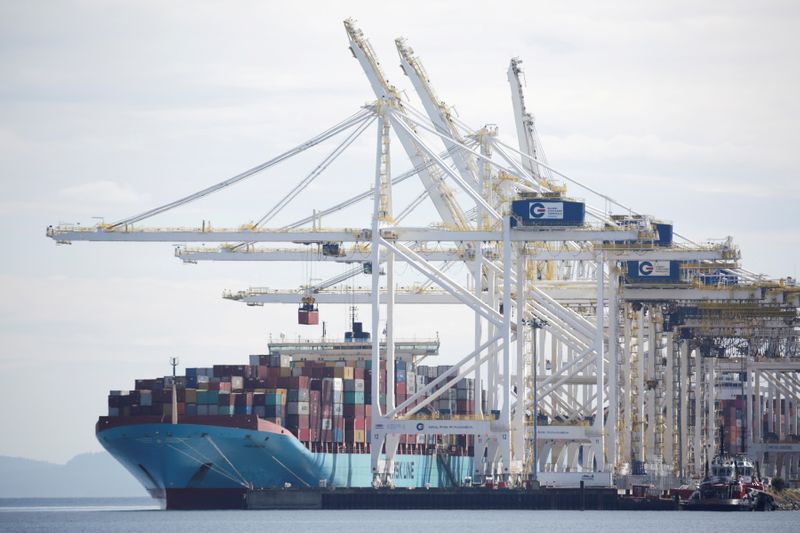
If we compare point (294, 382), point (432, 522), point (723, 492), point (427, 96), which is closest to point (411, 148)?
point (427, 96)

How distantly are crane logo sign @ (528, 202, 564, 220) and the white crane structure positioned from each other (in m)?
0.46

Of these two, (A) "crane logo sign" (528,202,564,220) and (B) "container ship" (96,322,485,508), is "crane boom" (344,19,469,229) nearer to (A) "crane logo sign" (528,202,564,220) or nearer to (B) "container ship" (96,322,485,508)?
(A) "crane logo sign" (528,202,564,220)

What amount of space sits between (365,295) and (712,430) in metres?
25.1

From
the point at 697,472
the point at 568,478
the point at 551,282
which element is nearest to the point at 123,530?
the point at 568,478

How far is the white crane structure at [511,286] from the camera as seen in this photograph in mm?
63125

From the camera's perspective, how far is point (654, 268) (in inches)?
2862

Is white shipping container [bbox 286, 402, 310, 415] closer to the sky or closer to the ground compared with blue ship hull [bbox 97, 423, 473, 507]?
closer to the sky

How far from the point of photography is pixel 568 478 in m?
67.1

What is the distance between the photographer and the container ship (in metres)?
65.4

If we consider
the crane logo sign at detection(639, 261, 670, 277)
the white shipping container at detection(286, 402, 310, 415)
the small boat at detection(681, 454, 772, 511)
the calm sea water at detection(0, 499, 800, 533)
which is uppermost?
the crane logo sign at detection(639, 261, 670, 277)

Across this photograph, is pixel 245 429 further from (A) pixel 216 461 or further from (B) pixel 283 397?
(B) pixel 283 397

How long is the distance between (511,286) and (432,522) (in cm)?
1517

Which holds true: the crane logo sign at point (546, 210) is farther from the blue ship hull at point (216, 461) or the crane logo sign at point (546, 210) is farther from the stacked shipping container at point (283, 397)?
the blue ship hull at point (216, 461)

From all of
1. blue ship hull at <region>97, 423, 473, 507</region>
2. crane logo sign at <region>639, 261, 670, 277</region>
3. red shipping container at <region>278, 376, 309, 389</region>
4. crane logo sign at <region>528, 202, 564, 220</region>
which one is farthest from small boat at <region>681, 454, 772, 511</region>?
red shipping container at <region>278, 376, 309, 389</region>
